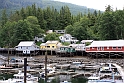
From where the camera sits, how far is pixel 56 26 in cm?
11375

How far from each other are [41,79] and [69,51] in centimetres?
3095

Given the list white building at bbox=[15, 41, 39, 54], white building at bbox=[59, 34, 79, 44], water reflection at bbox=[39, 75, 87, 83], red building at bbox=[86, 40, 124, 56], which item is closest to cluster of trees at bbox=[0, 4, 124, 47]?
white building at bbox=[59, 34, 79, 44]

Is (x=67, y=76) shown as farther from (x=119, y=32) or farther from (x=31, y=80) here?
(x=119, y=32)

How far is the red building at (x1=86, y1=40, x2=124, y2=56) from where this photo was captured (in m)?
72.6

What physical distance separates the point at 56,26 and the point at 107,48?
141 ft

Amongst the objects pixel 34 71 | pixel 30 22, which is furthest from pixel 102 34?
pixel 34 71

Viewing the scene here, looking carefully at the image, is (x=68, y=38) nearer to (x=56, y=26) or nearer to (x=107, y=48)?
(x=56, y=26)

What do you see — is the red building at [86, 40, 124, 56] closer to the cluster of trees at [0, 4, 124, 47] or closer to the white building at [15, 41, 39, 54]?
the cluster of trees at [0, 4, 124, 47]

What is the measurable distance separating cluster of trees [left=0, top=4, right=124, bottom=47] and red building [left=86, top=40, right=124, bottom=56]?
14.5 meters

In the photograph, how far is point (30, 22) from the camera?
101m

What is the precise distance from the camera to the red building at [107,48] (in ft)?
238

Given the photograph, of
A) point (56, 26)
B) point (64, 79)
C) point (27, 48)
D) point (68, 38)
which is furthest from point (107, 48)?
point (56, 26)

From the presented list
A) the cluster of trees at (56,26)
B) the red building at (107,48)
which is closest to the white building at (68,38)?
the cluster of trees at (56,26)

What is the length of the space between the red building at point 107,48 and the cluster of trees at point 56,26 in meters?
14.5
